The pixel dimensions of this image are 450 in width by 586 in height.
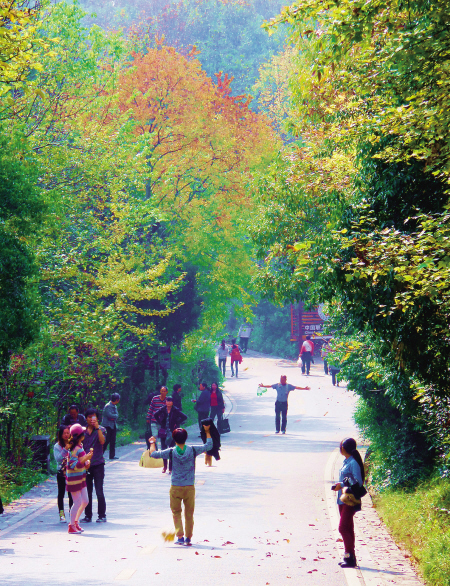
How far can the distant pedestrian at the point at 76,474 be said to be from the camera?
440 inches

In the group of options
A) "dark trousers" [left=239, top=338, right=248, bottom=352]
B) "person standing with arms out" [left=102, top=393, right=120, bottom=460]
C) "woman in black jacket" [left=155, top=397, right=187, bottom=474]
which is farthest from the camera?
"dark trousers" [left=239, top=338, right=248, bottom=352]

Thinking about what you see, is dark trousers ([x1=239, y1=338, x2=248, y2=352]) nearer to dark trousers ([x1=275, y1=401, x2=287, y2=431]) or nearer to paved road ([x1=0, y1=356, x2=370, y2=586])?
dark trousers ([x1=275, y1=401, x2=287, y2=431])

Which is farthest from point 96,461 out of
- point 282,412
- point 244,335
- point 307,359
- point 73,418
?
point 244,335

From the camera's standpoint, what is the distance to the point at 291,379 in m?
40.5

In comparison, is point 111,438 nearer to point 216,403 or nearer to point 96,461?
point 216,403

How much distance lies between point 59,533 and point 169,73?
76.3 ft

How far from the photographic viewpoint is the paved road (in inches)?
347

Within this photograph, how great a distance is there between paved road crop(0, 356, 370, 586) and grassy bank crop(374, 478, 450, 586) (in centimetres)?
104

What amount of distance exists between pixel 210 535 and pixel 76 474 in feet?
7.28

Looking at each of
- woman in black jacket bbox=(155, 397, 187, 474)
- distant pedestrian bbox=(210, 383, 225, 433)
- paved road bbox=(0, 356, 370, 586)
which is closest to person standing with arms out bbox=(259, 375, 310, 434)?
distant pedestrian bbox=(210, 383, 225, 433)

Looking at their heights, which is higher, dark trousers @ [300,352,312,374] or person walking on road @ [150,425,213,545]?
dark trousers @ [300,352,312,374]

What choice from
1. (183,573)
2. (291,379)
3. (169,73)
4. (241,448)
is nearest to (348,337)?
(241,448)

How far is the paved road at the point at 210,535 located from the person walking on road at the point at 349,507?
0.25m

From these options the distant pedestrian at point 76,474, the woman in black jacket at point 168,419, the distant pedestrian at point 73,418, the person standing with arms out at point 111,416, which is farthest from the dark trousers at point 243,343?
the distant pedestrian at point 76,474
